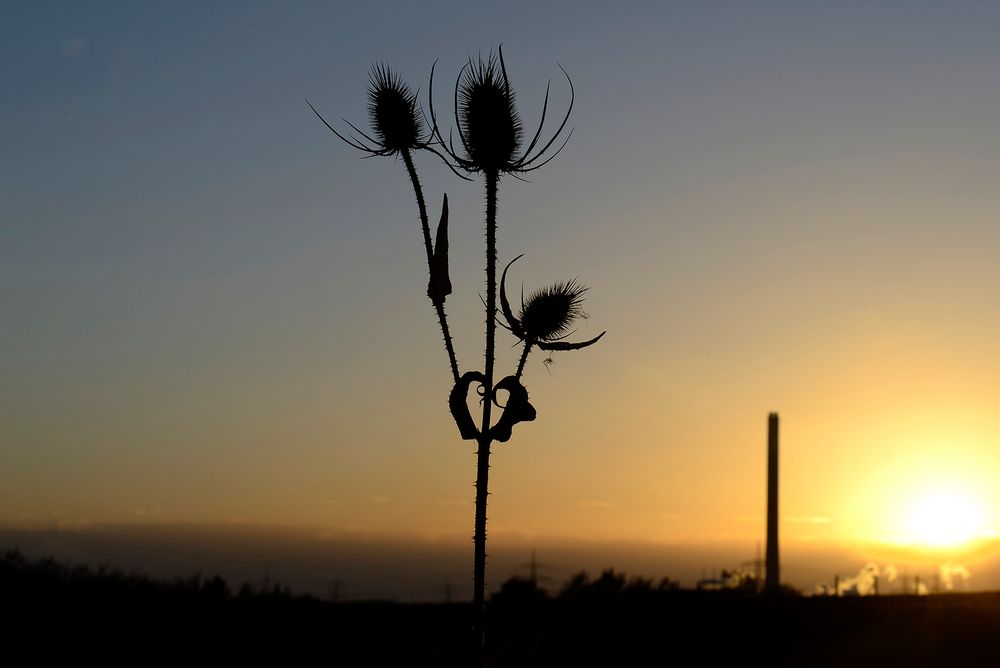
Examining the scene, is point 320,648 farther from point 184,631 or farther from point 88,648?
point 88,648

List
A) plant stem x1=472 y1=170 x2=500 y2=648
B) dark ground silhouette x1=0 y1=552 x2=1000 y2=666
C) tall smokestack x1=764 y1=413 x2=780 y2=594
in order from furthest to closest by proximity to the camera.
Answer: tall smokestack x1=764 y1=413 x2=780 y2=594 → dark ground silhouette x1=0 y1=552 x2=1000 y2=666 → plant stem x1=472 y1=170 x2=500 y2=648

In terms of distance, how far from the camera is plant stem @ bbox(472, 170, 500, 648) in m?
7.19

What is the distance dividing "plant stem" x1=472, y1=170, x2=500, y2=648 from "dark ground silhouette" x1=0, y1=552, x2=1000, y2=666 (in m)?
7.67

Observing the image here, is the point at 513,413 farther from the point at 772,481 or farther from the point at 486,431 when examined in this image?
the point at 772,481

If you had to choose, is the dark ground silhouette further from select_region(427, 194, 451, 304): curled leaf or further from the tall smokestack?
the tall smokestack

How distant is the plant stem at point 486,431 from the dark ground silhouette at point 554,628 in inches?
302

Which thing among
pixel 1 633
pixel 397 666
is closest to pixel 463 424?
pixel 397 666

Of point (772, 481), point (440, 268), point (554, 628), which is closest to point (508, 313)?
point (440, 268)

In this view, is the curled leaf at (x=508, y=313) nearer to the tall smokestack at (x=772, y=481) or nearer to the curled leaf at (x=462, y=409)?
the curled leaf at (x=462, y=409)

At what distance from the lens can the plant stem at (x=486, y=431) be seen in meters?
7.19

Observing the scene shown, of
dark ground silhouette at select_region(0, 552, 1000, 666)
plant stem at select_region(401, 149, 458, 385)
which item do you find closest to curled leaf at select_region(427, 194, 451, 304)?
plant stem at select_region(401, 149, 458, 385)

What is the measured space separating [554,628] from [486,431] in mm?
8747

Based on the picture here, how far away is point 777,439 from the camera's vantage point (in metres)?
47.1

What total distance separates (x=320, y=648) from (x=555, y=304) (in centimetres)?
1116
